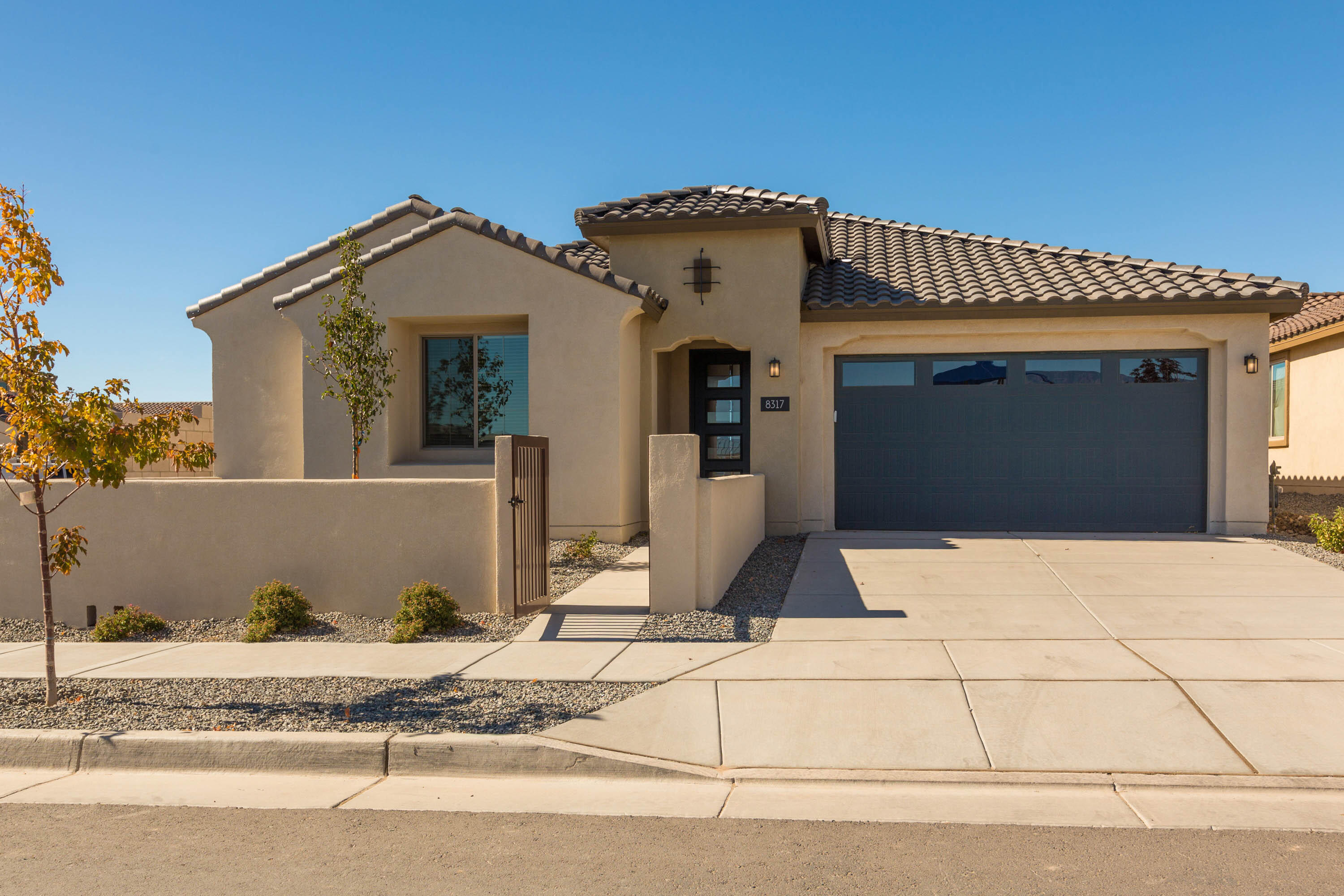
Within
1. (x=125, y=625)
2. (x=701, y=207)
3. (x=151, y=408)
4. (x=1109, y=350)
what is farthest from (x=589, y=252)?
(x=151, y=408)

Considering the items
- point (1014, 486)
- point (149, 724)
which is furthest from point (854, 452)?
point (149, 724)

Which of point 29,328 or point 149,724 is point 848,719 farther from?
point 29,328

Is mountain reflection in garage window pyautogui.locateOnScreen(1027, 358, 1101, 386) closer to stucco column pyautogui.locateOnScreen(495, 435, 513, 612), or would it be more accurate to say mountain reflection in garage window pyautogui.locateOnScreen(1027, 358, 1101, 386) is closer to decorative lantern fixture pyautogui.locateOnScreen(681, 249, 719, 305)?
decorative lantern fixture pyautogui.locateOnScreen(681, 249, 719, 305)

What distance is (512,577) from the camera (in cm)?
884

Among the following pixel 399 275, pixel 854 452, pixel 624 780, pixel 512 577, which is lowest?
pixel 624 780

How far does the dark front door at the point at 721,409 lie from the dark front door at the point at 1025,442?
1765 millimetres

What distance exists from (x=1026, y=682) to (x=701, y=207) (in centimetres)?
924

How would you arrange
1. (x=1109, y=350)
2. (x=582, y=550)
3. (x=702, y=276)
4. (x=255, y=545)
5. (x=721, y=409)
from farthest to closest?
(x=721, y=409), (x=702, y=276), (x=1109, y=350), (x=582, y=550), (x=255, y=545)

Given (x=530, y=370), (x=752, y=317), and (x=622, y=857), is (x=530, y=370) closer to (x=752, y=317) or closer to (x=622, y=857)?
(x=752, y=317)

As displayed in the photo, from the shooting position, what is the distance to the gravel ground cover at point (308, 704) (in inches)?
237

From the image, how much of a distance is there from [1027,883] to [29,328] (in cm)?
711

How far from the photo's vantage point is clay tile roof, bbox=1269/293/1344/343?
18.5 meters

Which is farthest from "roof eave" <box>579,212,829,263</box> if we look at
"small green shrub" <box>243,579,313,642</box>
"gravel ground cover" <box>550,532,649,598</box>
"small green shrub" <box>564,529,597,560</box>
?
"small green shrub" <box>243,579,313,642</box>

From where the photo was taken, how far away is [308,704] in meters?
6.43
